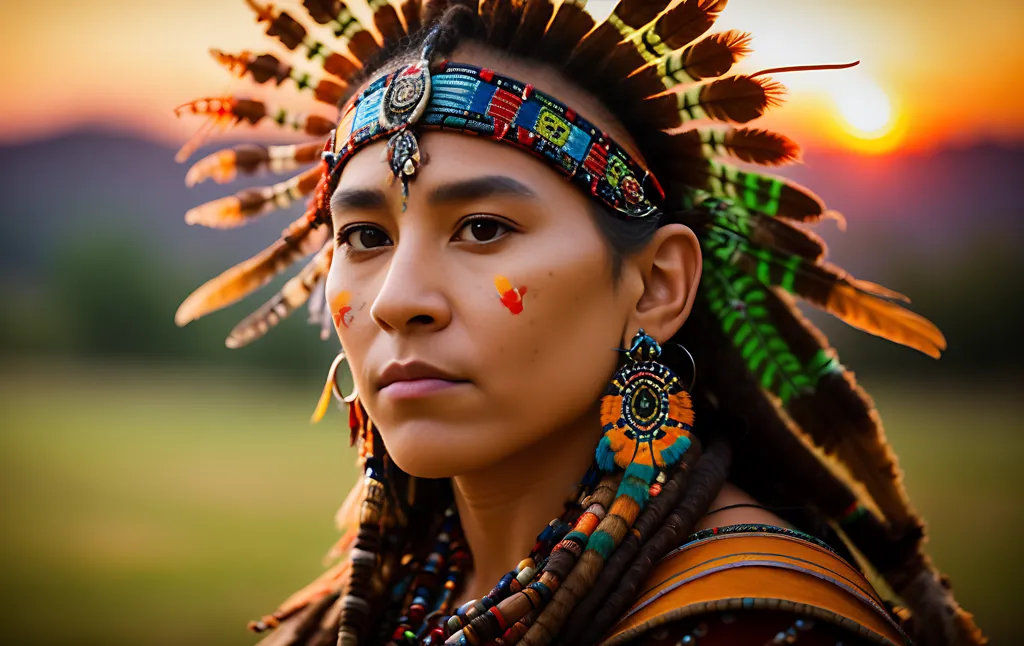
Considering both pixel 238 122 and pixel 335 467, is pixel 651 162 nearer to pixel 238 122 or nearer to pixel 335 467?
pixel 238 122

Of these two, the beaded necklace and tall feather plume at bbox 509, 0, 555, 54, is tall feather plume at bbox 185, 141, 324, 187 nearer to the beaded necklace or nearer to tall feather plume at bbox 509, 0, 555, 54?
tall feather plume at bbox 509, 0, 555, 54

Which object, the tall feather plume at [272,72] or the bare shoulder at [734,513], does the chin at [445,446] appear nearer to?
the bare shoulder at [734,513]

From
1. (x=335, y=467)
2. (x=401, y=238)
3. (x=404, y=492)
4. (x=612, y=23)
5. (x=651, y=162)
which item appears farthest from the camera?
(x=335, y=467)

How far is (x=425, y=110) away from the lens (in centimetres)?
205

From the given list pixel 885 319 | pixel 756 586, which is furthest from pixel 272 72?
pixel 756 586

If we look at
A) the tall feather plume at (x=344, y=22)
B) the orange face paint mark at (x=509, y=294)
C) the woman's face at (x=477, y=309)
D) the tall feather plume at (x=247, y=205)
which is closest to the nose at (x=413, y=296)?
the woman's face at (x=477, y=309)

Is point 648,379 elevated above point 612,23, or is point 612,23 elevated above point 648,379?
point 612,23

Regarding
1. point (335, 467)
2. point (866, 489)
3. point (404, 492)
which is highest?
point (866, 489)

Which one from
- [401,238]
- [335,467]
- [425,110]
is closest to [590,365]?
[401,238]

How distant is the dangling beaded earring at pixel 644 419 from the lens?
1991 mm

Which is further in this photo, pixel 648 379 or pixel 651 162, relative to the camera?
pixel 651 162

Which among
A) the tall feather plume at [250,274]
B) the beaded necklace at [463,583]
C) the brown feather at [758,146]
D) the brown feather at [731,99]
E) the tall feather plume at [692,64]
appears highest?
the tall feather plume at [692,64]

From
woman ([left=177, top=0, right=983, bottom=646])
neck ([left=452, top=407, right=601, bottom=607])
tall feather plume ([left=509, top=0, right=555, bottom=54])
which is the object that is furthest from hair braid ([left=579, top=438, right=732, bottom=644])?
tall feather plume ([left=509, top=0, right=555, bottom=54])

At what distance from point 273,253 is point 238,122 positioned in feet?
1.32
